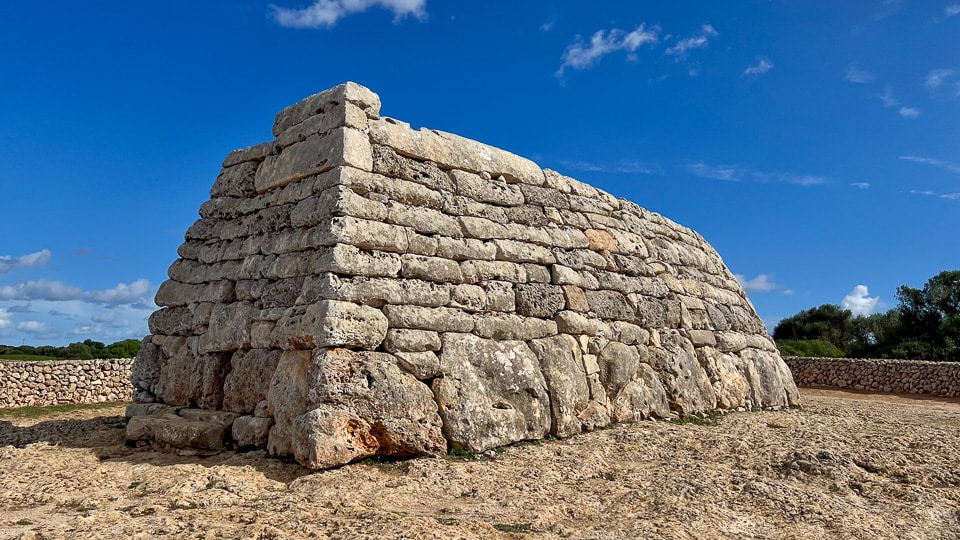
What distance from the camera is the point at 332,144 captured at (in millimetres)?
6438

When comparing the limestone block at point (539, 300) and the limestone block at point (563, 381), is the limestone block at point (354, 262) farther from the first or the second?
the limestone block at point (563, 381)

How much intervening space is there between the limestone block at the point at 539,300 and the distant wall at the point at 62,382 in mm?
12318

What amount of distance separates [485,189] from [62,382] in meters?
12.2

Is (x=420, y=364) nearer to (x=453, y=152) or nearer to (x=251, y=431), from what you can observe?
(x=251, y=431)

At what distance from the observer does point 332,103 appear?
22.0 feet

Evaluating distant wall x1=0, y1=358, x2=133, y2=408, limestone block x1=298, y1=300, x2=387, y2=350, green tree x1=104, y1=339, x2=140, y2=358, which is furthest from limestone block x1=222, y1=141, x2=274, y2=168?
green tree x1=104, y1=339, x2=140, y2=358

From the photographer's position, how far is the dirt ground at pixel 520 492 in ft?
13.5

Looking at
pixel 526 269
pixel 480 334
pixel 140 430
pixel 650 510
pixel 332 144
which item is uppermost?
pixel 332 144

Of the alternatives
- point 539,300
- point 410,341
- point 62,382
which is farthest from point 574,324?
point 62,382

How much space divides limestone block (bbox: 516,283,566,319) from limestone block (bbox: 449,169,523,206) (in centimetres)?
106

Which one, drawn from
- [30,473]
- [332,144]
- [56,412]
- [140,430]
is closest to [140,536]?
[30,473]

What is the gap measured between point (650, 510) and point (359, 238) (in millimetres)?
3281

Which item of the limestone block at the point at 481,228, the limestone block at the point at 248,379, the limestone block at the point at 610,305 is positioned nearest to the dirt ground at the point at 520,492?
the limestone block at the point at 248,379

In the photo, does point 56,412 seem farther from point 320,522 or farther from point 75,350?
point 75,350
